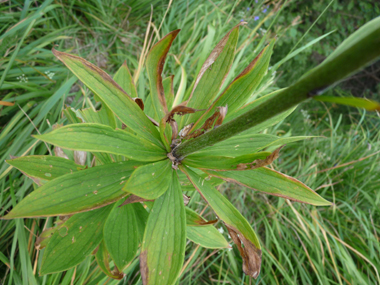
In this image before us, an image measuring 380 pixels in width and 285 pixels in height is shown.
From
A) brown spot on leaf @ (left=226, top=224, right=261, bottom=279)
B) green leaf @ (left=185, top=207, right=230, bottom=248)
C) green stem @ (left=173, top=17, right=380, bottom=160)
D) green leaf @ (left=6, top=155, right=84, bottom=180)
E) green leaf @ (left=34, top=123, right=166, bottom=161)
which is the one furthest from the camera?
green leaf @ (left=185, top=207, right=230, bottom=248)

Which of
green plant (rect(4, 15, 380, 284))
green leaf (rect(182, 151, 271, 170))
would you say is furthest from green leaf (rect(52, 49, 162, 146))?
green leaf (rect(182, 151, 271, 170))

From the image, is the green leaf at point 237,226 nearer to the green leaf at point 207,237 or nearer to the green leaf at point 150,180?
the green leaf at point 150,180

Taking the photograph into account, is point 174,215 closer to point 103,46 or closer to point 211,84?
point 211,84

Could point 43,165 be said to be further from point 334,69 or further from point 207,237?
point 334,69

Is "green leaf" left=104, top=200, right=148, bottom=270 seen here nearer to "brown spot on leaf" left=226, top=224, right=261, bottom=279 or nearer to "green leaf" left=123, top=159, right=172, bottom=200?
"green leaf" left=123, top=159, right=172, bottom=200

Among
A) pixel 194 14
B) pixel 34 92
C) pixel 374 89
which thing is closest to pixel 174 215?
pixel 34 92

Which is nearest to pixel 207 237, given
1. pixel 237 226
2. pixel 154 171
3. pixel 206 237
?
pixel 206 237
